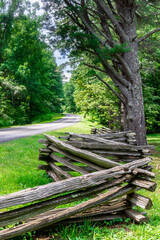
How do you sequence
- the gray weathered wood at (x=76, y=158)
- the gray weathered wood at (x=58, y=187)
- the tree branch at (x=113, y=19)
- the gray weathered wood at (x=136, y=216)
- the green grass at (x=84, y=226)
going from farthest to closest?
the tree branch at (x=113, y=19) < the gray weathered wood at (x=76, y=158) < the gray weathered wood at (x=136, y=216) < the green grass at (x=84, y=226) < the gray weathered wood at (x=58, y=187)

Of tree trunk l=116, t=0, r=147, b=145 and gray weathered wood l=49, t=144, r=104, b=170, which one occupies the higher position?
tree trunk l=116, t=0, r=147, b=145

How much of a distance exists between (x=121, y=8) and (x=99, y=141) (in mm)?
6748

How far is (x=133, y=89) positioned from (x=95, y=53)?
2.21 metres

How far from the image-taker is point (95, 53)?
313 inches

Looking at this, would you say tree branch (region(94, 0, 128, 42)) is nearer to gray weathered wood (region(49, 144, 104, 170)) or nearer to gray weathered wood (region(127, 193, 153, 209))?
gray weathered wood (region(49, 144, 104, 170))

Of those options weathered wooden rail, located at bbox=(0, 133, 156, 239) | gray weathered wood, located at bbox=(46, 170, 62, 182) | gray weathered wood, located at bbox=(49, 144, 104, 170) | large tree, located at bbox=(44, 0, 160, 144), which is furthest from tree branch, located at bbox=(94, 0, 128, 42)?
gray weathered wood, located at bbox=(46, 170, 62, 182)

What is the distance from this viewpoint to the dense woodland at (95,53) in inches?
308

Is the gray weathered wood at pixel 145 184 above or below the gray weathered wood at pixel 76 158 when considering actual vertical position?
below

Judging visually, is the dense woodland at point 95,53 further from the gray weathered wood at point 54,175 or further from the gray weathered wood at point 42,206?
the gray weathered wood at point 42,206

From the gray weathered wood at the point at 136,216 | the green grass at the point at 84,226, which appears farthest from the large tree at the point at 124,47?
the gray weathered wood at the point at 136,216

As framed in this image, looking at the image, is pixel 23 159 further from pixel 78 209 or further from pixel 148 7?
pixel 148 7

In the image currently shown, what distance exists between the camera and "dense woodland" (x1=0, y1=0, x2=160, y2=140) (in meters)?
7.82

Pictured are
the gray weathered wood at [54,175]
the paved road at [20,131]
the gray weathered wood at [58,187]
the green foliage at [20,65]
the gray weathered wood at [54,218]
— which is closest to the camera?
the gray weathered wood at [58,187]

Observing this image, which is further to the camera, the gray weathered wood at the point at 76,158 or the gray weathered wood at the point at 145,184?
the gray weathered wood at the point at 76,158
